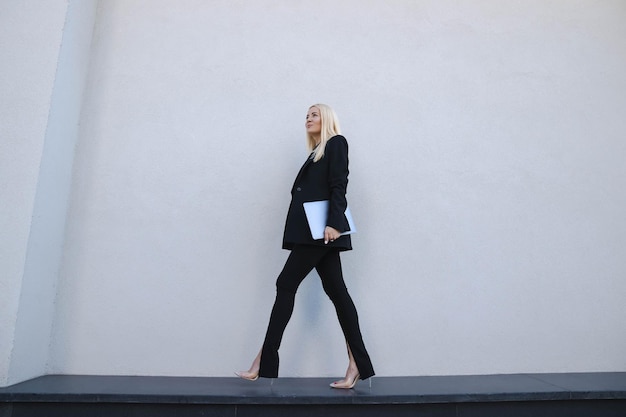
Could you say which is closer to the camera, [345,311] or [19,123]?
[345,311]

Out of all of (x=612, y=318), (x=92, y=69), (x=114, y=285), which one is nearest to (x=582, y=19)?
(x=612, y=318)

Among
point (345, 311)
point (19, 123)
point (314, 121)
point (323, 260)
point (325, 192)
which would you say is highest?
point (314, 121)

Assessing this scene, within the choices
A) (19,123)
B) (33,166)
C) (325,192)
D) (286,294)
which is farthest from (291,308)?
(19,123)

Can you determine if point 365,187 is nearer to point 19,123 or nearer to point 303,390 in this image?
point 303,390

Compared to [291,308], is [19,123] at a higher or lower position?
higher

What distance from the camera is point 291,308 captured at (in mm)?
2117

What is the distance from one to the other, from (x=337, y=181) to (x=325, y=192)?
0.33 ft

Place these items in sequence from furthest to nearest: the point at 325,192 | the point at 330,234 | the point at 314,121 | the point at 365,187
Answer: the point at 365,187
the point at 314,121
the point at 325,192
the point at 330,234

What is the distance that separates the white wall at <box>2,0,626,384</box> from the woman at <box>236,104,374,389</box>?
15.0 inches

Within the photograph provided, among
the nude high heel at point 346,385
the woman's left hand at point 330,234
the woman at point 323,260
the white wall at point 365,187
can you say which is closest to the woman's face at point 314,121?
the woman at point 323,260

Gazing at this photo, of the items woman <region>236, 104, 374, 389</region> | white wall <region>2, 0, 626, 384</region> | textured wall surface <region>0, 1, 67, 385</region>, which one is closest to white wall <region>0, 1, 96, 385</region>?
textured wall surface <region>0, 1, 67, 385</region>

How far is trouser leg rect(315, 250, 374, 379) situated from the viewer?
6.82 feet

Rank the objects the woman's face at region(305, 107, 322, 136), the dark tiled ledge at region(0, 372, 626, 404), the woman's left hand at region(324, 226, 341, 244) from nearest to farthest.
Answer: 1. the dark tiled ledge at region(0, 372, 626, 404)
2. the woman's left hand at region(324, 226, 341, 244)
3. the woman's face at region(305, 107, 322, 136)

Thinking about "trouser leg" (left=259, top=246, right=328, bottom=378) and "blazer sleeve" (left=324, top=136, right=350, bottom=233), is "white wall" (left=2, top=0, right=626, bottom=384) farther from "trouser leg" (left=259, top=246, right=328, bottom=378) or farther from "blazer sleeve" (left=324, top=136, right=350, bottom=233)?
"blazer sleeve" (left=324, top=136, right=350, bottom=233)
